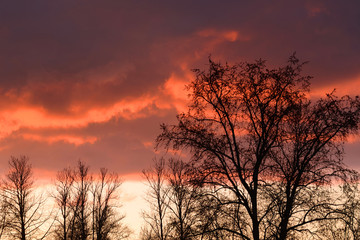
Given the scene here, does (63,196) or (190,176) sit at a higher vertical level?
(63,196)

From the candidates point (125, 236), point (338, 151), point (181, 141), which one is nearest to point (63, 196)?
point (125, 236)

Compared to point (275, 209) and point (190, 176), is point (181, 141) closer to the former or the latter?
point (190, 176)

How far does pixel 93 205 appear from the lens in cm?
5709

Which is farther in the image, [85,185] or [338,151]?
[85,185]

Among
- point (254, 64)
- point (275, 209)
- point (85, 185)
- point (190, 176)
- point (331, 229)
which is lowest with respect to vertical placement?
point (331, 229)

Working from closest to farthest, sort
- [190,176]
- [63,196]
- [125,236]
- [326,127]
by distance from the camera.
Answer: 1. [190,176]
2. [326,127]
3. [63,196]
4. [125,236]

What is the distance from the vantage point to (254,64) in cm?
1978

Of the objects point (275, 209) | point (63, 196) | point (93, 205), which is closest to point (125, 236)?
point (93, 205)

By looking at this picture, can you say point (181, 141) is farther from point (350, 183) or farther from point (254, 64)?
point (350, 183)

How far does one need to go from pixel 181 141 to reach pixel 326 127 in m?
7.48

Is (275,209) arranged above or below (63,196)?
below

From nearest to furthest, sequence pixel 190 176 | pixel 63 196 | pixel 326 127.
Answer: pixel 190 176 < pixel 326 127 < pixel 63 196

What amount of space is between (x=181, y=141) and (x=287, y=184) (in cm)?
611

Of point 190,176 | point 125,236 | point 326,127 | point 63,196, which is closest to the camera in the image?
point 190,176
